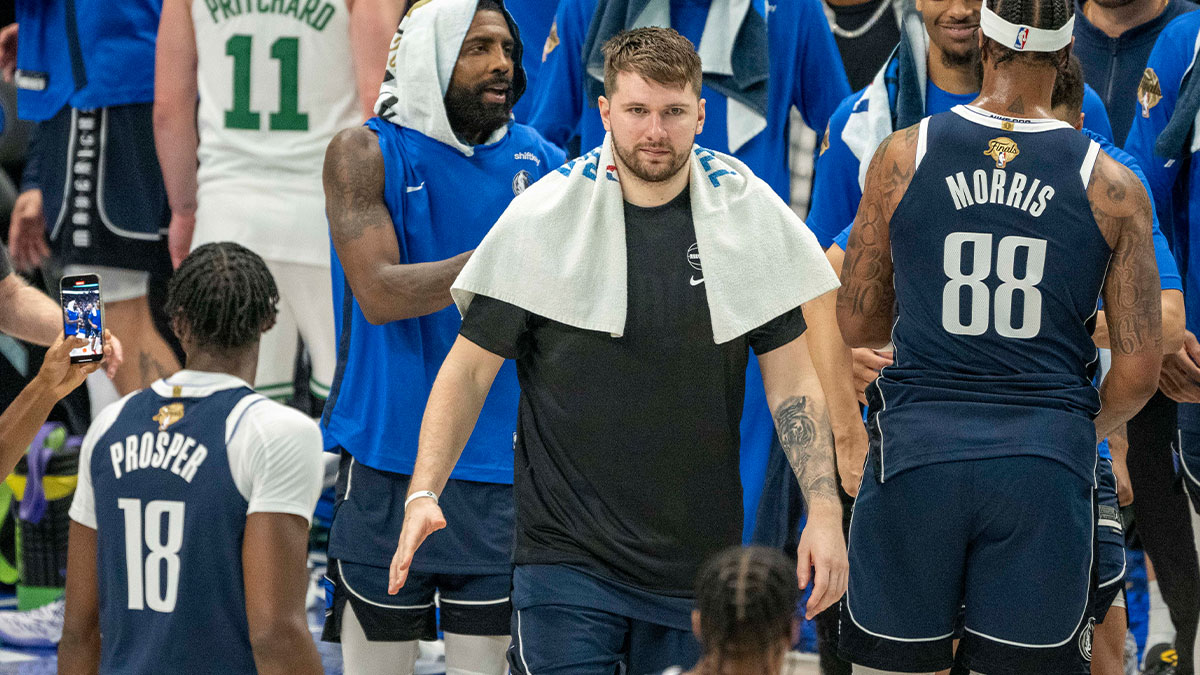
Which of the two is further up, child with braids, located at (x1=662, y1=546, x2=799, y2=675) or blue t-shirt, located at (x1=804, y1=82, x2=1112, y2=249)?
blue t-shirt, located at (x1=804, y1=82, x2=1112, y2=249)

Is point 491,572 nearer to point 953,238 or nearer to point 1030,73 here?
point 953,238

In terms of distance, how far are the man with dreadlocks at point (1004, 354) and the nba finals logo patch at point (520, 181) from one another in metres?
1.32

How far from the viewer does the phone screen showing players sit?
3895 millimetres

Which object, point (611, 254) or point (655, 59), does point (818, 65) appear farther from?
point (611, 254)

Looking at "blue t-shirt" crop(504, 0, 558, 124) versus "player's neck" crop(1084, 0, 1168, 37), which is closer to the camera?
"player's neck" crop(1084, 0, 1168, 37)

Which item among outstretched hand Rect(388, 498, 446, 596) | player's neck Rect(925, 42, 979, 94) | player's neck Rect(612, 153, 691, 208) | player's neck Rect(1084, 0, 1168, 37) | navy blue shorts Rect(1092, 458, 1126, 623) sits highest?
player's neck Rect(1084, 0, 1168, 37)

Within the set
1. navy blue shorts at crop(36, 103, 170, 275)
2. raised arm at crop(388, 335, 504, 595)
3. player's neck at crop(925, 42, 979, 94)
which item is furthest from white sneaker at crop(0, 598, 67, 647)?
player's neck at crop(925, 42, 979, 94)

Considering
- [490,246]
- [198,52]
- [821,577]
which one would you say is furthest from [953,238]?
[198,52]

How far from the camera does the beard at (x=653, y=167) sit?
346 centimetres

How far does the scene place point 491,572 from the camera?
445 cm

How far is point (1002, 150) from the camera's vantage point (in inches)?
138

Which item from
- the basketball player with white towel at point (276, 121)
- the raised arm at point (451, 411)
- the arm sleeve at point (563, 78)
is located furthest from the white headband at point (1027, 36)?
the basketball player with white towel at point (276, 121)

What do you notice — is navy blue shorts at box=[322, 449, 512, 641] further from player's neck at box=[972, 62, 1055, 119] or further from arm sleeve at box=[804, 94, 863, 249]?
player's neck at box=[972, 62, 1055, 119]

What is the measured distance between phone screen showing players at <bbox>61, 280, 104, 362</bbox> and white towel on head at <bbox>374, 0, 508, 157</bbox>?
111 centimetres
